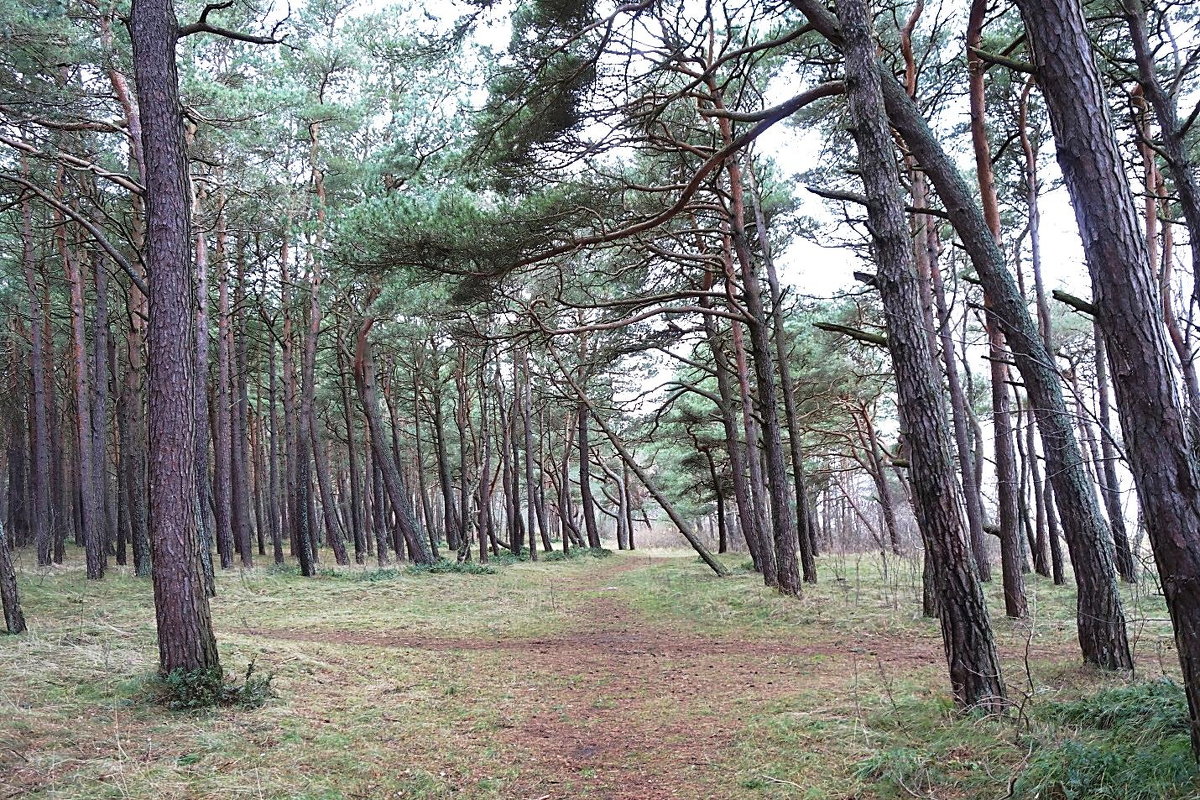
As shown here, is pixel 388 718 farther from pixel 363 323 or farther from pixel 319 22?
pixel 319 22

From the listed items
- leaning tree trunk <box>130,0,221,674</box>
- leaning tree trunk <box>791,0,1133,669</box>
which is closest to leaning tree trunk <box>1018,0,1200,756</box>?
leaning tree trunk <box>791,0,1133,669</box>

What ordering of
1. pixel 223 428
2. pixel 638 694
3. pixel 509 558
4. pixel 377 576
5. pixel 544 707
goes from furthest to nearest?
pixel 509 558
pixel 377 576
pixel 223 428
pixel 638 694
pixel 544 707

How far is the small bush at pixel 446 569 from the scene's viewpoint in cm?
1672

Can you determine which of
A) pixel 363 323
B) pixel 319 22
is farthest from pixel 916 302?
pixel 319 22

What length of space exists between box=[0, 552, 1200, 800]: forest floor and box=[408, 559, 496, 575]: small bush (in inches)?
261

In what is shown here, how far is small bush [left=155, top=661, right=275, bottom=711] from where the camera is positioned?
4867mm

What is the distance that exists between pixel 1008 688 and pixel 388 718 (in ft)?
14.2

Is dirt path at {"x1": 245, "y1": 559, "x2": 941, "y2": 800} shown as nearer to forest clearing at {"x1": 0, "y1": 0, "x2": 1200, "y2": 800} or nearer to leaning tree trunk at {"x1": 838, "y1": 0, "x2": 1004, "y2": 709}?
forest clearing at {"x1": 0, "y1": 0, "x2": 1200, "y2": 800}

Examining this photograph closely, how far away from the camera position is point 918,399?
4516mm

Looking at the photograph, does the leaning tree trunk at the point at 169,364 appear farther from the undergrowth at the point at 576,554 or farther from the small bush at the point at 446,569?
the undergrowth at the point at 576,554

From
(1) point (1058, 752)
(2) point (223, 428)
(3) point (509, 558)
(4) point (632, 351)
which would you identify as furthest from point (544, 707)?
(3) point (509, 558)

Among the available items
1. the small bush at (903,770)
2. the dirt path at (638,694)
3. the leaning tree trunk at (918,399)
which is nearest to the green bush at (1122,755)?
the small bush at (903,770)

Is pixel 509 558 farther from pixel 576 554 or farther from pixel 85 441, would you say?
pixel 85 441

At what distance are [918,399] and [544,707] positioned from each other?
147 inches
